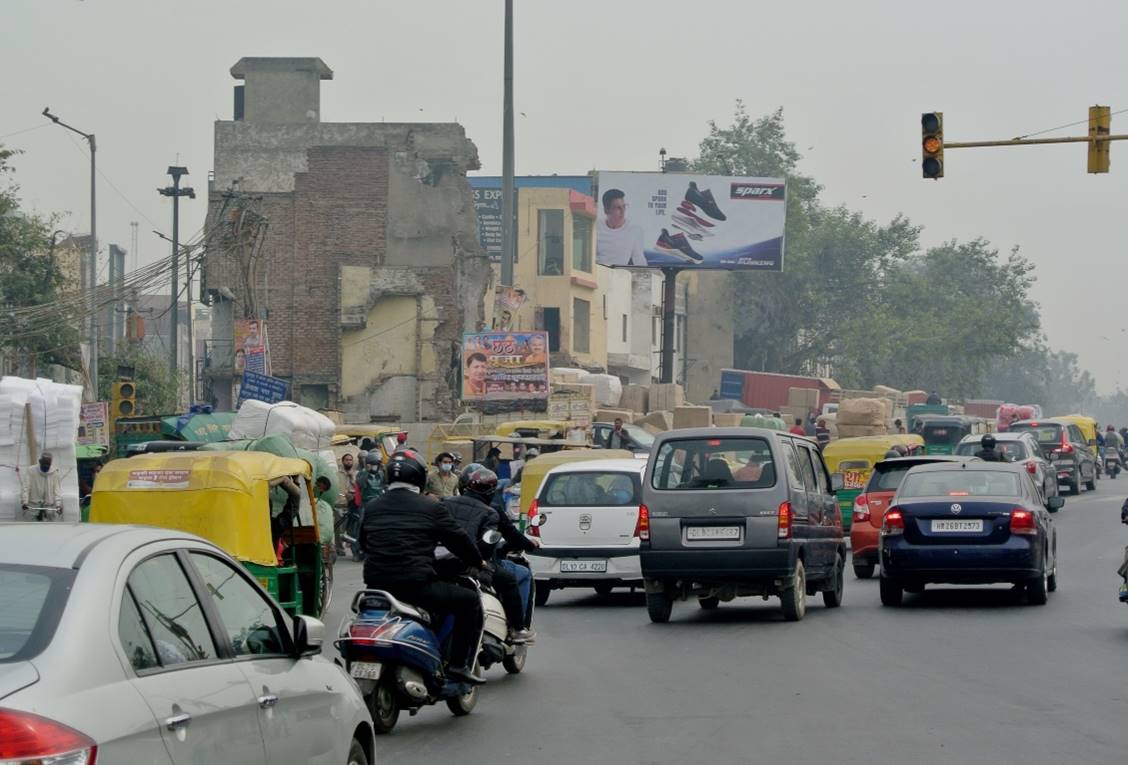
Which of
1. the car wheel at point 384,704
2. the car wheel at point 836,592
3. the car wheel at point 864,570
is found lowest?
the car wheel at point 864,570

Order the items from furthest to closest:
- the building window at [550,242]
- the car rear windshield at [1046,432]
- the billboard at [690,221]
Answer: the building window at [550,242], the billboard at [690,221], the car rear windshield at [1046,432]

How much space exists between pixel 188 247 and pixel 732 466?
86.3 feet

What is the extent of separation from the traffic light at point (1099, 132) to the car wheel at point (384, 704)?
637 inches

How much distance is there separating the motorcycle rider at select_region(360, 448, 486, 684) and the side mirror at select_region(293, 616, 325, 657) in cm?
401

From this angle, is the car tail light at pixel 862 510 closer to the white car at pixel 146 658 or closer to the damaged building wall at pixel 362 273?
the white car at pixel 146 658

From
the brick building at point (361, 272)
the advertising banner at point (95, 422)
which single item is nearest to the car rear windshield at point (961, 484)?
the advertising banner at point (95, 422)

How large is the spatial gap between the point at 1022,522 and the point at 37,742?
46.3 ft

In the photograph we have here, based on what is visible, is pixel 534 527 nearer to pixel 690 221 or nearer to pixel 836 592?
pixel 836 592

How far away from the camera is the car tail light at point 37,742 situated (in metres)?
4.20

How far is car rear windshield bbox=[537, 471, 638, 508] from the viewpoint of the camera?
62.2 ft

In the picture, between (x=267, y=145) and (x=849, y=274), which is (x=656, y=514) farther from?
(x=849, y=274)

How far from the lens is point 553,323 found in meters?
69.8

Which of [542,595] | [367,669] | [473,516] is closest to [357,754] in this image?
[367,669]

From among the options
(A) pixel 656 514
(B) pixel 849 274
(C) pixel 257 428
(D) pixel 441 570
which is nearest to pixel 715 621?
(A) pixel 656 514
